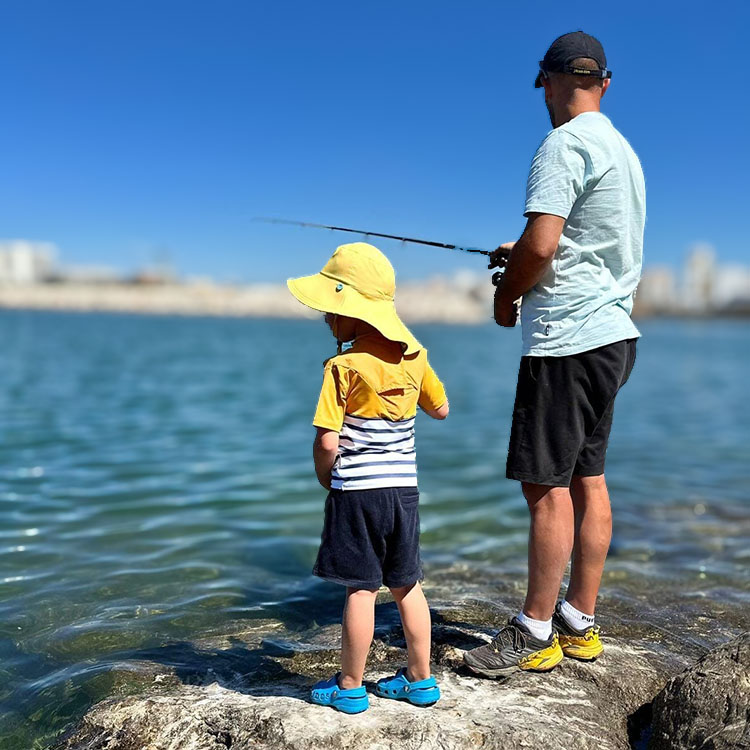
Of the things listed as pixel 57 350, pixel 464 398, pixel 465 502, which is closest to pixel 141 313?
pixel 57 350

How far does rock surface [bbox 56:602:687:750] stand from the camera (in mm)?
2676

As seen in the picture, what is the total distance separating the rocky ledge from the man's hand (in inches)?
55.4

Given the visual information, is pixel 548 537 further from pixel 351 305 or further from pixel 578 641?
pixel 351 305

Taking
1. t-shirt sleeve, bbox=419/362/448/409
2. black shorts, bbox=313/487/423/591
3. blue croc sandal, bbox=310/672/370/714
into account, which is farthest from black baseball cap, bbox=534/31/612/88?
blue croc sandal, bbox=310/672/370/714

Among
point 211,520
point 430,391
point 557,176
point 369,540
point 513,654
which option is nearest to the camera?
point 369,540

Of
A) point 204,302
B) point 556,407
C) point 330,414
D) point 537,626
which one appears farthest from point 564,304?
point 204,302

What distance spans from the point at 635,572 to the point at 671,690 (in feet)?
9.69

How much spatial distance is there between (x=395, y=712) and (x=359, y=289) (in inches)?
59.2

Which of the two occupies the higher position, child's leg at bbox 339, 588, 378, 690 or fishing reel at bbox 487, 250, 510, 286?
fishing reel at bbox 487, 250, 510, 286

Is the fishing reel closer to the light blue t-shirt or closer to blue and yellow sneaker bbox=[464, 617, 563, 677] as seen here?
the light blue t-shirt

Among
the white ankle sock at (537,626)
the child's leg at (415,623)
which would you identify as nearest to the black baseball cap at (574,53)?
the child's leg at (415,623)

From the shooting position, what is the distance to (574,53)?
119 inches

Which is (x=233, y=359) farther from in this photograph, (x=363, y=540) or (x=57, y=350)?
(x=363, y=540)

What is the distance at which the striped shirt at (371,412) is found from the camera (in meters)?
2.79
